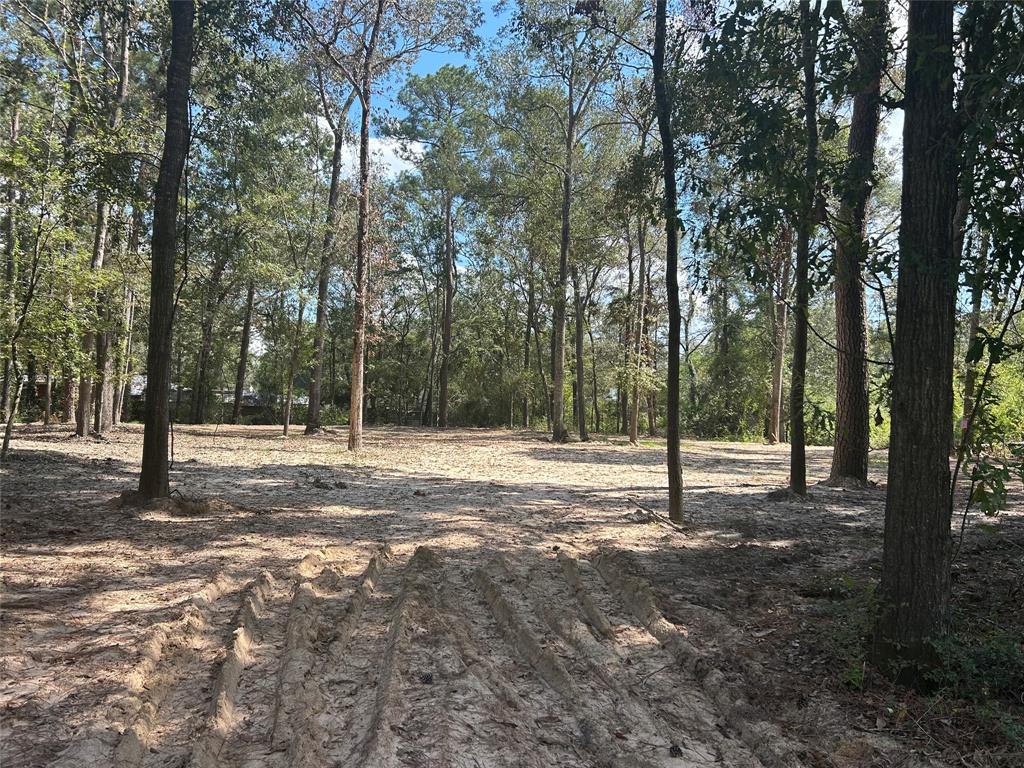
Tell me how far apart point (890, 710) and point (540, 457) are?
1303cm

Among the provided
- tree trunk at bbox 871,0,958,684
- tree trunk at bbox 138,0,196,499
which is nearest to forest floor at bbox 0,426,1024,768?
tree trunk at bbox 871,0,958,684

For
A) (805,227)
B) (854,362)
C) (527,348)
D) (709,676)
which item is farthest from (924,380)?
(527,348)

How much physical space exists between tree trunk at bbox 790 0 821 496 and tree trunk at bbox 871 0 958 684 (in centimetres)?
58

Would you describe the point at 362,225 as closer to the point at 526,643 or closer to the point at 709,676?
the point at 526,643

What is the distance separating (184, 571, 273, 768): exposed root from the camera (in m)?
2.51

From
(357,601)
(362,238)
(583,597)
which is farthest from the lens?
(362,238)

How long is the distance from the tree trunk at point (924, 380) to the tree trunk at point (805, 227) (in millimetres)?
581

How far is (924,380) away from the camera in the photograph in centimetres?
321

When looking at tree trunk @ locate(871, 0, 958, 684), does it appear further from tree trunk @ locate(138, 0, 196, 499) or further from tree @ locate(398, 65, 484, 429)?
tree @ locate(398, 65, 484, 429)

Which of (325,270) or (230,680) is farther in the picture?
(325,270)

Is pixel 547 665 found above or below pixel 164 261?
below

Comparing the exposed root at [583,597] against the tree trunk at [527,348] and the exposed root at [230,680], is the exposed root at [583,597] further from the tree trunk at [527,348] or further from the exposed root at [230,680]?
the tree trunk at [527,348]

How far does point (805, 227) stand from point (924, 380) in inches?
47.0

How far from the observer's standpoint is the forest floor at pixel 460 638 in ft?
8.77
